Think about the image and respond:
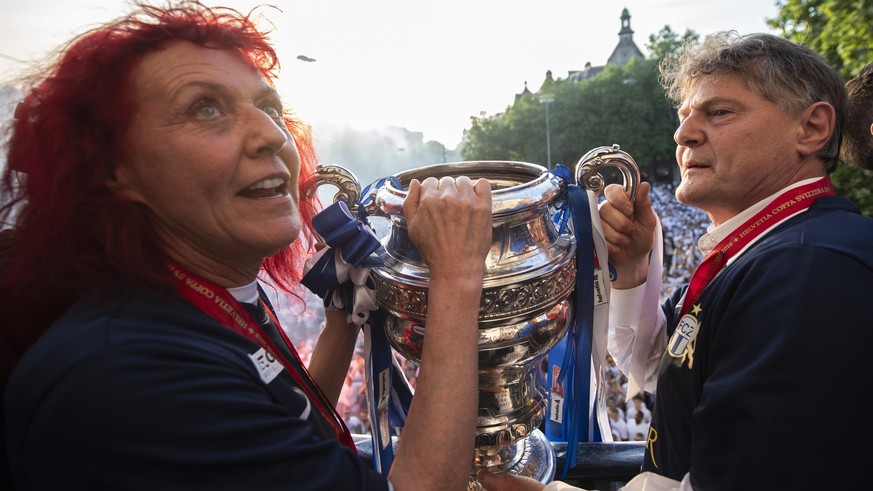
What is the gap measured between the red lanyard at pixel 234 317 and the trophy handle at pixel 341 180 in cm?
55

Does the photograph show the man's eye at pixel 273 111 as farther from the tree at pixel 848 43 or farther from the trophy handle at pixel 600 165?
the tree at pixel 848 43

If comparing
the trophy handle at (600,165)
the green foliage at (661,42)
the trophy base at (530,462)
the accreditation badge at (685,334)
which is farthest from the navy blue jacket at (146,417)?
the green foliage at (661,42)

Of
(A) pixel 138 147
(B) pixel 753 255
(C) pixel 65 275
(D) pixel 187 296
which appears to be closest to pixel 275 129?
(A) pixel 138 147

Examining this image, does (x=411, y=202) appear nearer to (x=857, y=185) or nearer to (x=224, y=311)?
(x=224, y=311)

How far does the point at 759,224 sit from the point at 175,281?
70.2 inches

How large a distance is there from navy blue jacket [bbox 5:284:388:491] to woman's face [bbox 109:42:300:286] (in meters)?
0.27

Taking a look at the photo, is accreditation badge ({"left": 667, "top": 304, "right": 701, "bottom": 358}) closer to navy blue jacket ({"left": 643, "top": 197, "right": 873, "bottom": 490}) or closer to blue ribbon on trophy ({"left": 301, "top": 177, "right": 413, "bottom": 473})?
navy blue jacket ({"left": 643, "top": 197, "right": 873, "bottom": 490})

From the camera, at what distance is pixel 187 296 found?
1420 mm

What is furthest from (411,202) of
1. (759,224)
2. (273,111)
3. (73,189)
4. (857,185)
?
(857,185)

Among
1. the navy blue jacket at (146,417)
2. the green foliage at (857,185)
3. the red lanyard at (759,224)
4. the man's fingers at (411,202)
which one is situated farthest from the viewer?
the green foliage at (857,185)

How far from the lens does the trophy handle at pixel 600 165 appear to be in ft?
6.28

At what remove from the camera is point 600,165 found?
75.7 inches

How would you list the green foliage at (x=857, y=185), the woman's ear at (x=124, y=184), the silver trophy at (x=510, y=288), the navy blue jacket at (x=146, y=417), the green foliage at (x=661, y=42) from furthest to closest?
1. the green foliage at (x=661, y=42)
2. the green foliage at (x=857, y=185)
3. the silver trophy at (x=510, y=288)
4. the woman's ear at (x=124, y=184)
5. the navy blue jacket at (x=146, y=417)

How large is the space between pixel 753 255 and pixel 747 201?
492 millimetres
